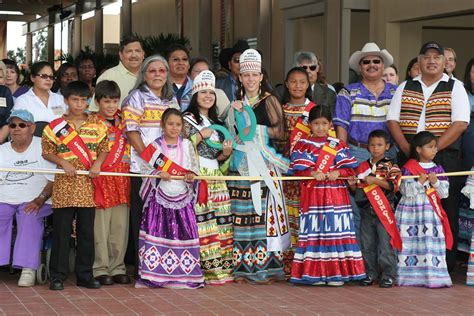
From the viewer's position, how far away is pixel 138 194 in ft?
29.2

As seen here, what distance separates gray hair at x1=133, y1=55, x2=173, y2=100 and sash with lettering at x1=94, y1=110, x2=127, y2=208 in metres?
0.37

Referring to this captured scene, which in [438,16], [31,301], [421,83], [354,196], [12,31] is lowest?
[31,301]

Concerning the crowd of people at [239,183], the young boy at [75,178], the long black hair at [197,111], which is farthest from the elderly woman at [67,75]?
the long black hair at [197,111]

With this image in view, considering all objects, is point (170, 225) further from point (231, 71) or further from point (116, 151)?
point (231, 71)

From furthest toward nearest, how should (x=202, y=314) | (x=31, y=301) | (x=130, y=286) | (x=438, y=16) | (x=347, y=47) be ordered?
(x=347, y=47) → (x=438, y=16) → (x=130, y=286) → (x=31, y=301) → (x=202, y=314)

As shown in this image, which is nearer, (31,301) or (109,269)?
(31,301)

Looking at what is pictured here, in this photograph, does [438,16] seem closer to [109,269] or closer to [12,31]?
[109,269]

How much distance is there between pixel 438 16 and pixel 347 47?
255 centimetres

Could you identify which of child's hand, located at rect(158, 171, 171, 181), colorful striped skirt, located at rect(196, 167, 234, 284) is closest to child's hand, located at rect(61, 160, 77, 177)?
child's hand, located at rect(158, 171, 171, 181)

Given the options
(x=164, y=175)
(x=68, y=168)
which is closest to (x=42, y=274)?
(x=68, y=168)

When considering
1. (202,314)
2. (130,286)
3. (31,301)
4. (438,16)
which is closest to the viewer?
(202,314)

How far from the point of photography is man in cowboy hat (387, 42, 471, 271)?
29.8 ft

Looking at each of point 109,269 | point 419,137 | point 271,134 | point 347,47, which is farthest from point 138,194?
point 347,47

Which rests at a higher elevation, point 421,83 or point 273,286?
point 421,83
